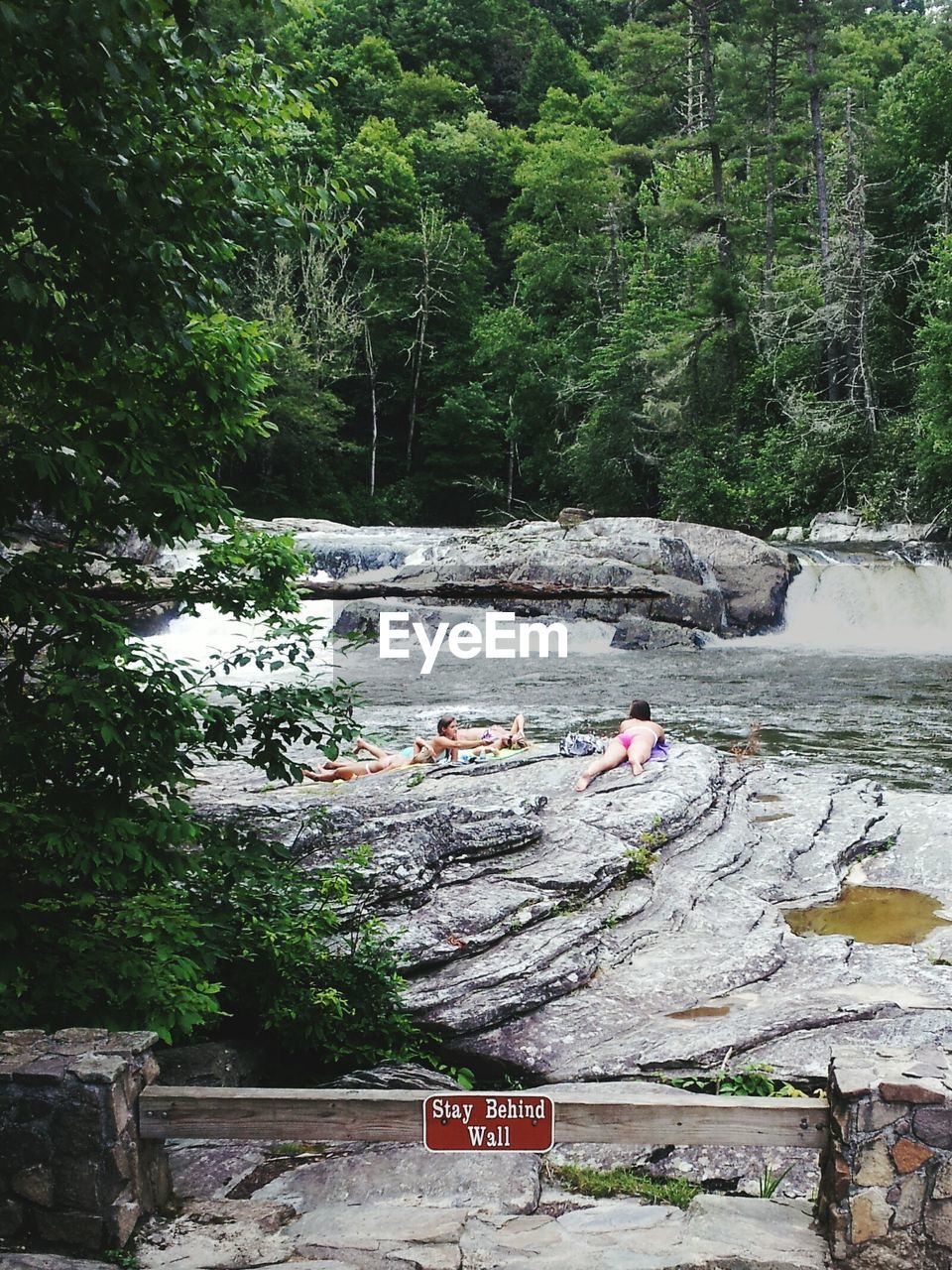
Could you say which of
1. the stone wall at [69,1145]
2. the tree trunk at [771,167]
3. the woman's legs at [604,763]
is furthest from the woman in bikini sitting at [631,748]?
the tree trunk at [771,167]

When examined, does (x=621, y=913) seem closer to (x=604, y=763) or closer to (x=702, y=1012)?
(x=702, y=1012)

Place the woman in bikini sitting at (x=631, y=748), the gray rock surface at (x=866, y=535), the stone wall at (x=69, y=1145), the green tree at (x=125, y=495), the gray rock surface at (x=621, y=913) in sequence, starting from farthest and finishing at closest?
the gray rock surface at (x=866, y=535), the woman in bikini sitting at (x=631, y=748), the gray rock surface at (x=621, y=913), the green tree at (x=125, y=495), the stone wall at (x=69, y=1145)

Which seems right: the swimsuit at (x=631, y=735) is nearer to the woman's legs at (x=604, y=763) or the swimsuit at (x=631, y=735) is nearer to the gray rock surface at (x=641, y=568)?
the woman's legs at (x=604, y=763)

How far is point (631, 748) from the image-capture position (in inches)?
366

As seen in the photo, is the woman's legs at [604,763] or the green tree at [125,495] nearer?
the green tree at [125,495]

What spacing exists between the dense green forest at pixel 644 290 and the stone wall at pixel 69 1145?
2064cm

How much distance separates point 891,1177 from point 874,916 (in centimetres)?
457

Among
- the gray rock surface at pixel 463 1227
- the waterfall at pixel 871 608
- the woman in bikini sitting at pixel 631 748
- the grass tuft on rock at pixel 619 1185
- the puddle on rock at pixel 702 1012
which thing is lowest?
the puddle on rock at pixel 702 1012

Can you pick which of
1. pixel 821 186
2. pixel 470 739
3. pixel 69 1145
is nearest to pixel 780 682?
pixel 470 739

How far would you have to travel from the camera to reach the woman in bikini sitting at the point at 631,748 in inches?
352

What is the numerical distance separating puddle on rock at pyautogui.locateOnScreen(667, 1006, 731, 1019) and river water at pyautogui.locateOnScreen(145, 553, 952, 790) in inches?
276

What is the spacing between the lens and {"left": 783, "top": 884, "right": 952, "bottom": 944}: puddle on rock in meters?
7.07

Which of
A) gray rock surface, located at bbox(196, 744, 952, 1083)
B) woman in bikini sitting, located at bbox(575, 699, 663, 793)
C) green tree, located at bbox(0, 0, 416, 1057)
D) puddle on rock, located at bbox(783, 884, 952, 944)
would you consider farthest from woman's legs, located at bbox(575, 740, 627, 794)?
green tree, located at bbox(0, 0, 416, 1057)

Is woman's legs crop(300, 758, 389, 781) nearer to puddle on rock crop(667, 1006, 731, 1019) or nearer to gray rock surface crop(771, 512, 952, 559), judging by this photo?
puddle on rock crop(667, 1006, 731, 1019)
